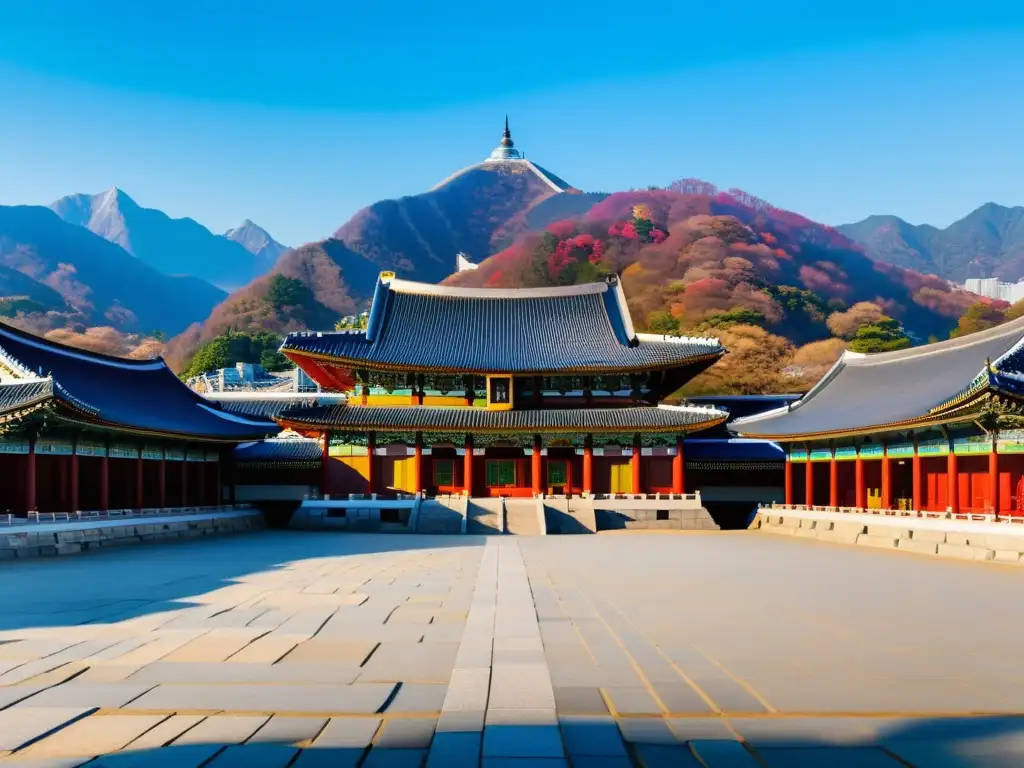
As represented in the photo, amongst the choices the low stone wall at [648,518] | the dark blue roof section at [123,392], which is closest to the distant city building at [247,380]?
the dark blue roof section at [123,392]

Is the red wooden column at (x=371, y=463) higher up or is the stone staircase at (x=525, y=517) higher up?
the red wooden column at (x=371, y=463)

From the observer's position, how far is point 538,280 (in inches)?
4815

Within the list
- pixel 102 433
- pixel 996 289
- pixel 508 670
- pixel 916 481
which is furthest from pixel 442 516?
pixel 996 289

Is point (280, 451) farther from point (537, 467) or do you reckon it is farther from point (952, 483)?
point (952, 483)

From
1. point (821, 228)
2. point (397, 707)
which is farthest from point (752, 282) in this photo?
point (397, 707)

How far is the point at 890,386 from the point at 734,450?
9173 millimetres

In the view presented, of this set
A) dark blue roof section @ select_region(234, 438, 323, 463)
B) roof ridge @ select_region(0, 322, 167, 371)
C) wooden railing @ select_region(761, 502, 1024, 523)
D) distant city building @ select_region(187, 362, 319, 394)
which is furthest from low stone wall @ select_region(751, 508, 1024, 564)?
distant city building @ select_region(187, 362, 319, 394)

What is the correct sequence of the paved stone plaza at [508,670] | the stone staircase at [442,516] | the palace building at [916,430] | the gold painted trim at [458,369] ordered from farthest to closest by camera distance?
the gold painted trim at [458,369] < the stone staircase at [442,516] < the palace building at [916,430] < the paved stone plaza at [508,670]

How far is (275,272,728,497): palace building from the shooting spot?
38.1 m

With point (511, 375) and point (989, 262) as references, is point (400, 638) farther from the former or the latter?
point (989, 262)

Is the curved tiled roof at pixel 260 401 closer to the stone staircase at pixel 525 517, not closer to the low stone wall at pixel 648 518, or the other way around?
the stone staircase at pixel 525 517

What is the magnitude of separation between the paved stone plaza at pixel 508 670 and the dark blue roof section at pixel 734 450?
2292 cm

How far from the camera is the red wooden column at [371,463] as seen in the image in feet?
127

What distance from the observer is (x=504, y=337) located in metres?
43.9
